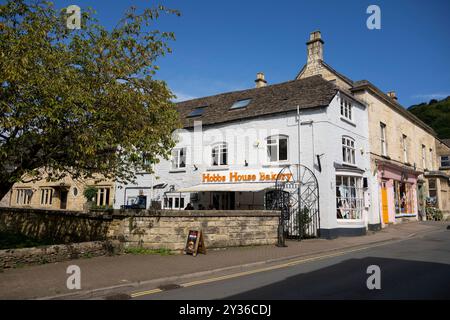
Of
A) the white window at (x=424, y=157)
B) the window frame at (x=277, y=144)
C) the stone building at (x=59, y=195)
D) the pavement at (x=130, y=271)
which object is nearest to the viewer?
the pavement at (x=130, y=271)

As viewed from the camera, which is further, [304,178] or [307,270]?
[304,178]

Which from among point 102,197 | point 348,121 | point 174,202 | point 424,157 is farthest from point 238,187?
point 424,157

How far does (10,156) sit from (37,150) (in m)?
0.80

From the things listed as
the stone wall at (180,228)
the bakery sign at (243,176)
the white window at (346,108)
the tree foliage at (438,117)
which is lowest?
the stone wall at (180,228)

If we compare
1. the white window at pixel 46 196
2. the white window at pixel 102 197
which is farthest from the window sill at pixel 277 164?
the white window at pixel 46 196

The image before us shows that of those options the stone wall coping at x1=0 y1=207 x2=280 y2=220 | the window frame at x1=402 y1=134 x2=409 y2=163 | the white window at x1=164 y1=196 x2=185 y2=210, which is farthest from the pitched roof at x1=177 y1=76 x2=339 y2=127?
the window frame at x1=402 y1=134 x2=409 y2=163

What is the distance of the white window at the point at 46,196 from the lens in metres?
32.9

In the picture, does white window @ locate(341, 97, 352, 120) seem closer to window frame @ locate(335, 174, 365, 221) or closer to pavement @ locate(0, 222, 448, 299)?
window frame @ locate(335, 174, 365, 221)

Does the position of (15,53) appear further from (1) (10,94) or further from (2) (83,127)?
(2) (83,127)

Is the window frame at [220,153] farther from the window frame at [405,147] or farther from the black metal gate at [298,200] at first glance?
the window frame at [405,147]

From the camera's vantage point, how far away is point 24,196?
35844 millimetres

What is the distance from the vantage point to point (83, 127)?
32.6 feet

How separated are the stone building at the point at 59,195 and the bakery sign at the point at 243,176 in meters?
9.05
